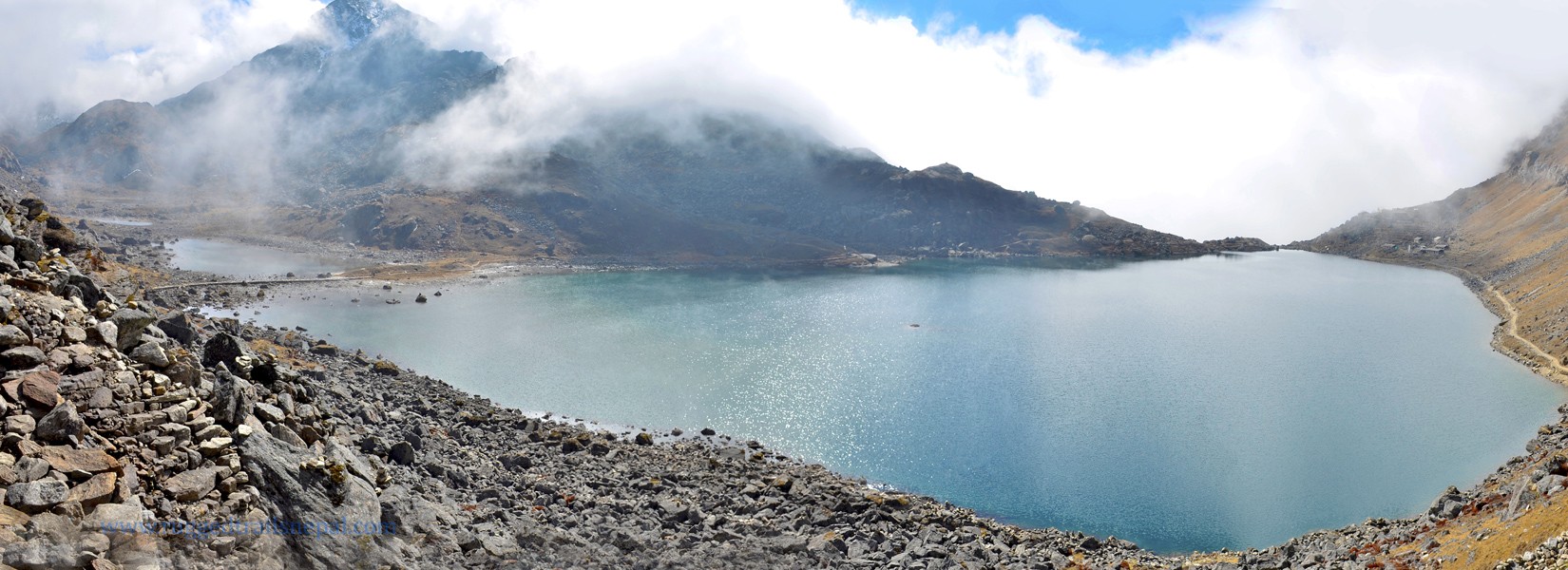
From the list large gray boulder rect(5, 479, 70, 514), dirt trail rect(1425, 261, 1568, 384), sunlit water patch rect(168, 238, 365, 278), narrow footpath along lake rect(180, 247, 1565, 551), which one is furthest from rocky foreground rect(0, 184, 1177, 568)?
sunlit water patch rect(168, 238, 365, 278)

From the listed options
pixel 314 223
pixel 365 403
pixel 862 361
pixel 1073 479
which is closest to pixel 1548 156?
pixel 862 361

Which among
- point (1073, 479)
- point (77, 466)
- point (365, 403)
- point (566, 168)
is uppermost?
point (566, 168)

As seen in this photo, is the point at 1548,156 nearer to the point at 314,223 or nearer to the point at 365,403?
the point at 365,403

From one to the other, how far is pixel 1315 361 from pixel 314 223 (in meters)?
165

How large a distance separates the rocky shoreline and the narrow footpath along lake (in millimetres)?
5352

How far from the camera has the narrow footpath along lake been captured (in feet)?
136

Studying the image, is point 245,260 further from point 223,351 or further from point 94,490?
point 94,490

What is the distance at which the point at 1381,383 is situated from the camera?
63094mm

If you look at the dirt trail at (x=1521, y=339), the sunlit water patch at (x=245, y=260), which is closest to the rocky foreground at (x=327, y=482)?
the dirt trail at (x=1521, y=339)

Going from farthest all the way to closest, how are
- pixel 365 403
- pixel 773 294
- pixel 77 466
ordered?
pixel 773 294
pixel 365 403
pixel 77 466

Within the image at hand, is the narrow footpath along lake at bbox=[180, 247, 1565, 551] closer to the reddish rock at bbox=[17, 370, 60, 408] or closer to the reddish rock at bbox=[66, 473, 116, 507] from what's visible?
the reddish rock at bbox=[66, 473, 116, 507]

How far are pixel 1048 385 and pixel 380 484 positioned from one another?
50477 millimetres

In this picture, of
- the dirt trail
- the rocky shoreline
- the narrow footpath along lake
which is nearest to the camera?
the rocky shoreline

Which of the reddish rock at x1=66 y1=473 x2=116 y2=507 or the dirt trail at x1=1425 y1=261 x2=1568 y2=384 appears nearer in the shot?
the reddish rock at x1=66 y1=473 x2=116 y2=507
